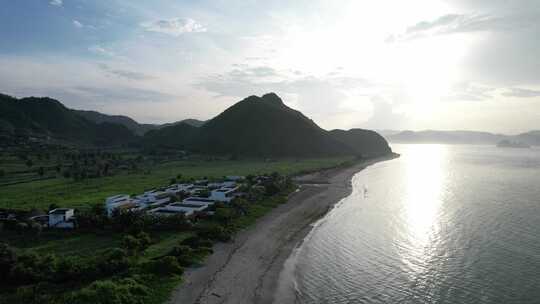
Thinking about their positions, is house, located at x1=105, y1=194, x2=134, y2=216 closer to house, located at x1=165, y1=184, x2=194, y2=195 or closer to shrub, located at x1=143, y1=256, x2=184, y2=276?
house, located at x1=165, y1=184, x2=194, y2=195

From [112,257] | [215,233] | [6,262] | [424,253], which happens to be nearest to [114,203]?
[215,233]

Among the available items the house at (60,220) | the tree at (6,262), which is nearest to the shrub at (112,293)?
the tree at (6,262)

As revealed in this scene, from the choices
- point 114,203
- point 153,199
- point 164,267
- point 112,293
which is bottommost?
point 112,293

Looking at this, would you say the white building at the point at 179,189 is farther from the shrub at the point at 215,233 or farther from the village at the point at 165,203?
the shrub at the point at 215,233

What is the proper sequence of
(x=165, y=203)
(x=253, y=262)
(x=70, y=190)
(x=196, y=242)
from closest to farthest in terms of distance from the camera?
(x=253, y=262) < (x=196, y=242) < (x=165, y=203) < (x=70, y=190)

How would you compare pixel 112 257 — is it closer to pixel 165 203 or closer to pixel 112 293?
pixel 112 293
